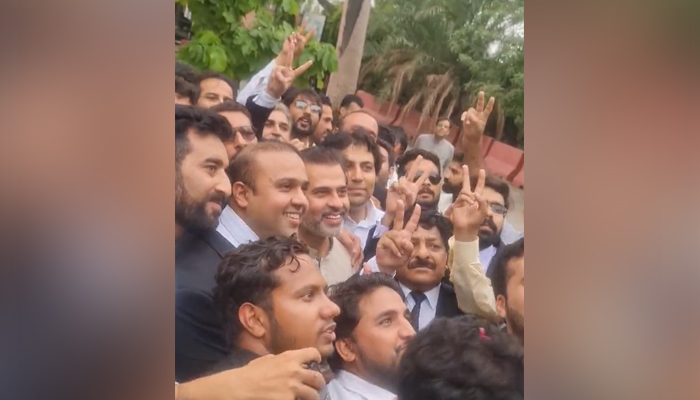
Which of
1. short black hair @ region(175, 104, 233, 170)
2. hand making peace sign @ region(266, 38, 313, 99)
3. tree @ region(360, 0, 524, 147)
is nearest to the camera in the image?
short black hair @ region(175, 104, 233, 170)

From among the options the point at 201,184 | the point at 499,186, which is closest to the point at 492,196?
the point at 499,186

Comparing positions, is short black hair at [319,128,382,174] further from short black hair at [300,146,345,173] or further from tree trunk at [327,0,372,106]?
tree trunk at [327,0,372,106]

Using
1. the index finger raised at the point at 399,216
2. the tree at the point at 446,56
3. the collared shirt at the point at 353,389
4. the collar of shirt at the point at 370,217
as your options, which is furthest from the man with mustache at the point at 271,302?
the tree at the point at 446,56

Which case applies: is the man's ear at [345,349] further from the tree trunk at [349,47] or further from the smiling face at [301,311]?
the tree trunk at [349,47]

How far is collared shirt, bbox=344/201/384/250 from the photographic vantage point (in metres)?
2.42

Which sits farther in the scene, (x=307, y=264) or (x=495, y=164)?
(x=495, y=164)

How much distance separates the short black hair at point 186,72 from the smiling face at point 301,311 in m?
0.70

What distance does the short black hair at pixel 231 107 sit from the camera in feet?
7.50

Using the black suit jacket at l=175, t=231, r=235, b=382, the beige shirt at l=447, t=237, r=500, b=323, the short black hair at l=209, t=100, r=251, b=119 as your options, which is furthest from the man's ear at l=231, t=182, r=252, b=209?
the beige shirt at l=447, t=237, r=500, b=323

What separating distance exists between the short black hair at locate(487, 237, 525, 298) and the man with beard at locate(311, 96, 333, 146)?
2.56ft
